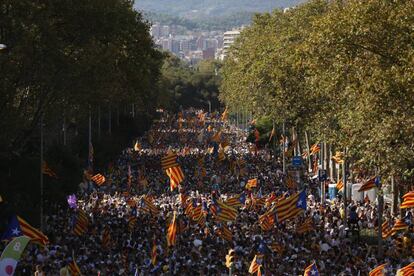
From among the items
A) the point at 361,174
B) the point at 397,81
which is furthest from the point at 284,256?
the point at 361,174

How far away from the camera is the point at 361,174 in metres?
50.2

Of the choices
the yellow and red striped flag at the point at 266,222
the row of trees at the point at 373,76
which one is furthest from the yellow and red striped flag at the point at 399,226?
the yellow and red striped flag at the point at 266,222

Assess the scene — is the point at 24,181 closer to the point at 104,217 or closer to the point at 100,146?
the point at 104,217

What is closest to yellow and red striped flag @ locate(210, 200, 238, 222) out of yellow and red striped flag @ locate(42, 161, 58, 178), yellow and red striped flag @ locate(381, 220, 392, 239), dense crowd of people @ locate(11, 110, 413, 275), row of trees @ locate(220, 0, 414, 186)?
dense crowd of people @ locate(11, 110, 413, 275)

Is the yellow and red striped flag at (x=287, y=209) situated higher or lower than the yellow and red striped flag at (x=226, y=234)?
higher

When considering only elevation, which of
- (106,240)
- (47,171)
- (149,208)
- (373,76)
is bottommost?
(149,208)

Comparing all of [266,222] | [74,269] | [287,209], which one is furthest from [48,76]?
[74,269]

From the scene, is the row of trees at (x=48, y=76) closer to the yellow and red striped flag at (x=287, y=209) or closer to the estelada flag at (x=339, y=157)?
the yellow and red striped flag at (x=287, y=209)

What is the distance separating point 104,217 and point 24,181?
3.80 m

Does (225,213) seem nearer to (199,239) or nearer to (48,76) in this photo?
(199,239)

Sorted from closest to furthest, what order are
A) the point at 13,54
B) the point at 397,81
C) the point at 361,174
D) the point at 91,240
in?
the point at 397,81 < the point at 91,240 < the point at 13,54 < the point at 361,174

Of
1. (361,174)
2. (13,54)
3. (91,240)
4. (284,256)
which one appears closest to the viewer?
(284,256)

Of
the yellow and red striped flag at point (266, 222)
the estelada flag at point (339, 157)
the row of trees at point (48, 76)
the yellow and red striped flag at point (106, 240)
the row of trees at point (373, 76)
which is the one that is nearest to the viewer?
the row of trees at point (373, 76)

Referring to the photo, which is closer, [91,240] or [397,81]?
[397,81]
